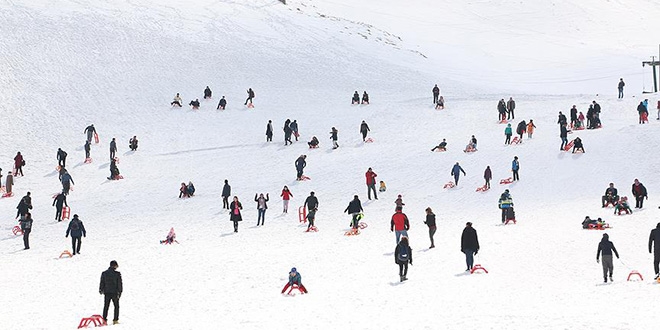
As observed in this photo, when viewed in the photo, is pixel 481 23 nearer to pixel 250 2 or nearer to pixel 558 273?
pixel 250 2

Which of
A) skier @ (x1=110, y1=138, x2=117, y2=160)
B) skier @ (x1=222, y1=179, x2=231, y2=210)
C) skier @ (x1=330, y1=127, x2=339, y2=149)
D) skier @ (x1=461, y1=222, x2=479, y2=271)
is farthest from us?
skier @ (x1=110, y1=138, x2=117, y2=160)

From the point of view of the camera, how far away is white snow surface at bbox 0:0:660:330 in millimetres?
18688

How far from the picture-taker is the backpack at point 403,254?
20.0 m

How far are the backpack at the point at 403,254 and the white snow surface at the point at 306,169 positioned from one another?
23.0 inches

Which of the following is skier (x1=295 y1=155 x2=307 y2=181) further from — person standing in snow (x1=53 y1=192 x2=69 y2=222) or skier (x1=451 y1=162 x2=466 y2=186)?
person standing in snow (x1=53 y1=192 x2=69 y2=222)

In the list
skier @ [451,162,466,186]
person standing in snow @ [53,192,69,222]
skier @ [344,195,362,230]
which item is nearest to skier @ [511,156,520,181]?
skier @ [451,162,466,186]

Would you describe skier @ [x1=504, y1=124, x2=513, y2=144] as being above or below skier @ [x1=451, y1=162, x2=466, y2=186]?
above

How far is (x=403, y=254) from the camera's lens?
20.0 m

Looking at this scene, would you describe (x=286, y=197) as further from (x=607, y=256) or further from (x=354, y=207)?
(x=607, y=256)

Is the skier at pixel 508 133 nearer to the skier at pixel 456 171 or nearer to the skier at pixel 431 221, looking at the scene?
the skier at pixel 456 171

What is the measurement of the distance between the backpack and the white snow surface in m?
0.59

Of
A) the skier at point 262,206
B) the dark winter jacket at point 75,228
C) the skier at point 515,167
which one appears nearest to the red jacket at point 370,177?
the skier at point 262,206

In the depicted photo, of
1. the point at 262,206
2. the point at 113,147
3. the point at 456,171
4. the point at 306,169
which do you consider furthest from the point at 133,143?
the point at 456,171

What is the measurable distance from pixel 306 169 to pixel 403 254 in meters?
19.7
